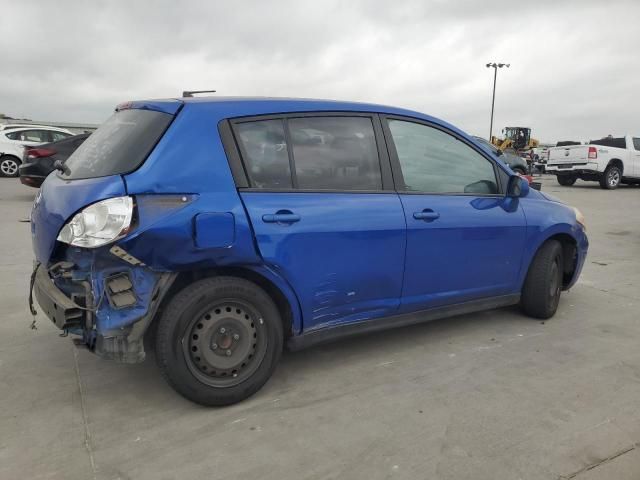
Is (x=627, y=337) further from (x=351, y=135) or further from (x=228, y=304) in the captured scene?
(x=228, y=304)

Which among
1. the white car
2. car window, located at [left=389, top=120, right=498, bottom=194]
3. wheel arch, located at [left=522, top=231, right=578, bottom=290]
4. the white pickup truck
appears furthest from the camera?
the white pickup truck

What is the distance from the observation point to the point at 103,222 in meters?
2.52

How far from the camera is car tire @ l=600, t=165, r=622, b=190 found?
17062 mm

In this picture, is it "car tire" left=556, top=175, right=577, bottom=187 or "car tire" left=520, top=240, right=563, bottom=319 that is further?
"car tire" left=556, top=175, right=577, bottom=187

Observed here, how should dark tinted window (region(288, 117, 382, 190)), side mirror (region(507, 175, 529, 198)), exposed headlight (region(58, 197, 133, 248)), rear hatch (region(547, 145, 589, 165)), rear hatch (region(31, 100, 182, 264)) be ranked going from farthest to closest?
rear hatch (region(547, 145, 589, 165))
side mirror (region(507, 175, 529, 198))
dark tinted window (region(288, 117, 382, 190))
rear hatch (region(31, 100, 182, 264))
exposed headlight (region(58, 197, 133, 248))

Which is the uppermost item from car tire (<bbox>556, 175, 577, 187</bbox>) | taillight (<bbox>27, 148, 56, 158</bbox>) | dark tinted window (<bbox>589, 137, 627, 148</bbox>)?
taillight (<bbox>27, 148, 56, 158</bbox>)

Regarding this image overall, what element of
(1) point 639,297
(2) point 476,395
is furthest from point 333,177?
(1) point 639,297

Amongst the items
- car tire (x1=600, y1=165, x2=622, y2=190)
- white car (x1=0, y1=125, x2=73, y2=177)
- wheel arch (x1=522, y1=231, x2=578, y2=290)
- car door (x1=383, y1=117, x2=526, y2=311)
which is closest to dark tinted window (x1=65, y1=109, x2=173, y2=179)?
car door (x1=383, y1=117, x2=526, y2=311)

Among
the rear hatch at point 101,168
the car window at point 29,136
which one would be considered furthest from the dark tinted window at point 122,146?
the car window at point 29,136

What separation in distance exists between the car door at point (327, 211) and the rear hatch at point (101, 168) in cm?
49

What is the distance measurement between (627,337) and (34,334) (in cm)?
459

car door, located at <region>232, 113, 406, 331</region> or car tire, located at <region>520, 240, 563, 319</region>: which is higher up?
car door, located at <region>232, 113, 406, 331</region>

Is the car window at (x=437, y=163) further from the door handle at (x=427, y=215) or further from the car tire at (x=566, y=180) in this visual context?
the car tire at (x=566, y=180)

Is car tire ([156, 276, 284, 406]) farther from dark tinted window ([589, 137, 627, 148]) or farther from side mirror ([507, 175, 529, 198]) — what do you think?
dark tinted window ([589, 137, 627, 148])
